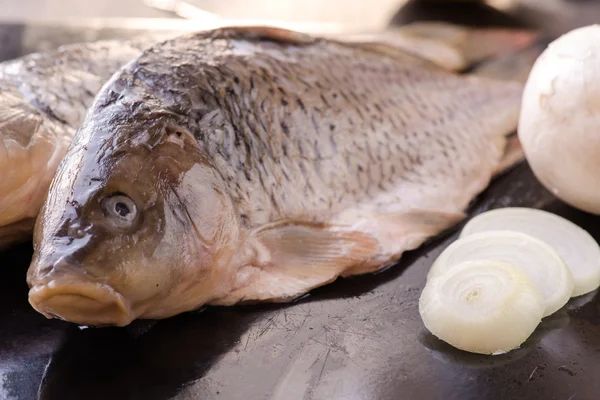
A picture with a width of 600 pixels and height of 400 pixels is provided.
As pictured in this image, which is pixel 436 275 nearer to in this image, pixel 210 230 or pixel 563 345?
pixel 563 345

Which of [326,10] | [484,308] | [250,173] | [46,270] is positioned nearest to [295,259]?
[250,173]

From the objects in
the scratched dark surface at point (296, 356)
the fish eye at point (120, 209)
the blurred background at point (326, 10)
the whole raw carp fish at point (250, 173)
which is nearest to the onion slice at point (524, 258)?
the scratched dark surface at point (296, 356)

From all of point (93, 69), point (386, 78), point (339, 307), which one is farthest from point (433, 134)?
point (93, 69)

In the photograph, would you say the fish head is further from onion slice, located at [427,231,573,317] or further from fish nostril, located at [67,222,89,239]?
onion slice, located at [427,231,573,317]

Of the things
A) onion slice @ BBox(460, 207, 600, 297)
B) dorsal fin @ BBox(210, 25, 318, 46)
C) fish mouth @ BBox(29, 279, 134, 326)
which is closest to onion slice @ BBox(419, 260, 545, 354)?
onion slice @ BBox(460, 207, 600, 297)

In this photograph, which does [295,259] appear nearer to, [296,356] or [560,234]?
[296,356]
